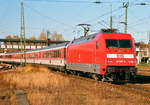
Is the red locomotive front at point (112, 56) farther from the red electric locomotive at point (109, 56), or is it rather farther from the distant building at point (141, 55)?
the distant building at point (141, 55)

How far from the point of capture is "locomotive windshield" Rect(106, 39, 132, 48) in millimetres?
15711

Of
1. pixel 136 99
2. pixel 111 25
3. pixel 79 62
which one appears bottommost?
pixel 136 99

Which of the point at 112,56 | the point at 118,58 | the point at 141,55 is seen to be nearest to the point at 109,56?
the point at 112,56

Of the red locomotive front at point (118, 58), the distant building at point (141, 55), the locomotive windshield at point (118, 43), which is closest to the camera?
the red locomotive front at point (118, 58)

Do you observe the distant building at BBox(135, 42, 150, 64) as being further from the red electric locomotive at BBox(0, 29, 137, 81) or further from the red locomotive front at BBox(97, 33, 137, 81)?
the red locomotive front at BBox(97, 33, 137, 81)

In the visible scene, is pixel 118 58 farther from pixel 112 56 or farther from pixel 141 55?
pixel 141 55

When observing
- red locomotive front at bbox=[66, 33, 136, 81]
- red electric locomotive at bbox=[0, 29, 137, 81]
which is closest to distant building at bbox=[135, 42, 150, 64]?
red electric locomotive at bbox=[0, 29, 137, 81]

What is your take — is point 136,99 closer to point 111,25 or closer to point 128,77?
point 128,77

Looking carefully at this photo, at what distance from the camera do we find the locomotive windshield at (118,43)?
15711mm

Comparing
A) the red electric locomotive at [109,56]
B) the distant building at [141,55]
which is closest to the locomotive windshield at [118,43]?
the red electric locomotive at [109,56]

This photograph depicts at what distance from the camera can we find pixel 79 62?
2027 cm

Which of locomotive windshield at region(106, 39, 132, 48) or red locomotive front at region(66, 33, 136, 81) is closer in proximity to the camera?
red locomotive front at region(66, 33, 136, 81)

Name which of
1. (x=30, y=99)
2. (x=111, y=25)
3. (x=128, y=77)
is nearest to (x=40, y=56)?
(x=111, y=25)

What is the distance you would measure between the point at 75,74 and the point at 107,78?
7133mm
